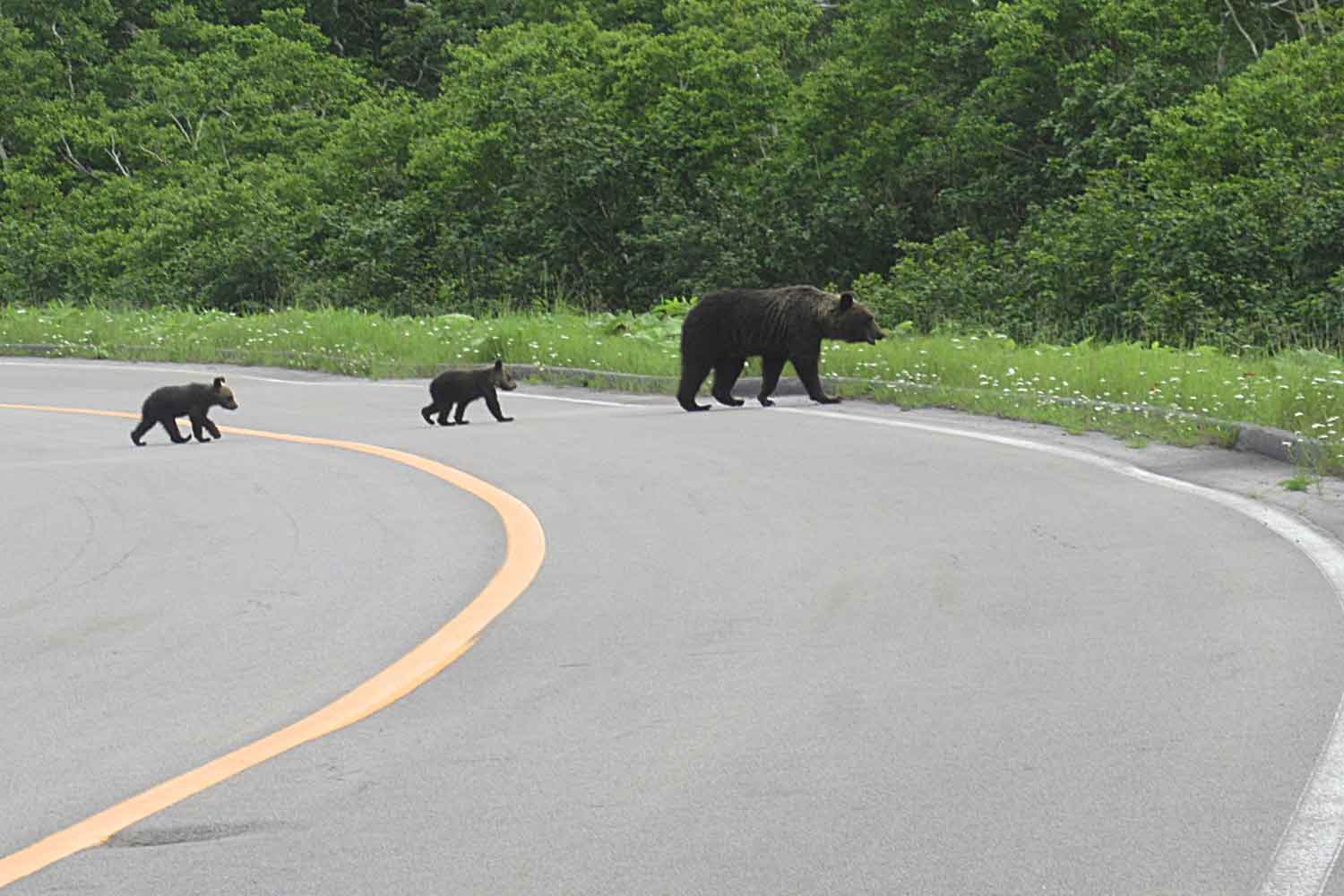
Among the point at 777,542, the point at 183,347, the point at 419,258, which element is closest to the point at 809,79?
the point at 419,258

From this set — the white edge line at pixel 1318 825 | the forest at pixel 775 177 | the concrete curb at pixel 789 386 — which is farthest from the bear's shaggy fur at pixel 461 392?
the white edge line at pixel 1318 825

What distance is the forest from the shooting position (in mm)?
28047

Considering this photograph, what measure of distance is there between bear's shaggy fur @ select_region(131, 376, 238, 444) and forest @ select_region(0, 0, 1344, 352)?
11589 mm

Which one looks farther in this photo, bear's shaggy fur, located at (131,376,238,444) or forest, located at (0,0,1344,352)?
forest, located at (0,0,1344,352)

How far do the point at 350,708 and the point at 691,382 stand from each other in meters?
12.1

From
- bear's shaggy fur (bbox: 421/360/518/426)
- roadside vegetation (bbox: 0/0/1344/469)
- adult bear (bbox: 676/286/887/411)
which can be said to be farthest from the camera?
roadside vegetation (bbox: 0/0/1344/469)

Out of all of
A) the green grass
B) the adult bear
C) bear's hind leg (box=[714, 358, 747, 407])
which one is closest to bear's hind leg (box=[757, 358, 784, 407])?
the adult bear

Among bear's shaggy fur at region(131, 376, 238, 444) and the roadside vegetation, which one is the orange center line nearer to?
the roadside vegetation

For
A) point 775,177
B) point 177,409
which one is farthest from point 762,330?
point 775,177

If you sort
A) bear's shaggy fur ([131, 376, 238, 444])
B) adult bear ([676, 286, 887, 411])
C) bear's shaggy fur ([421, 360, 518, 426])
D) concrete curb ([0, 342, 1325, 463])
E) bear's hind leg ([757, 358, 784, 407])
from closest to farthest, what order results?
1. concrete curb ([0, 342, 1325, 463])
2. bear's shaggy fur ([131, 376, 238, 444])
3. bear's shaggy fur ([421, 360, 518, 426])
4. adult bear ([676, 286, 887, 411])
5. bear's hind leg ([757, 358, 784, 407])

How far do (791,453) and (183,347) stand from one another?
56.4 ft

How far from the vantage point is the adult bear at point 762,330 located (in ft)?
59.5

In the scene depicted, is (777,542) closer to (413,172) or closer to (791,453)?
(791,453)

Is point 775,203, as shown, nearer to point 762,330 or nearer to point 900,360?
point 900,360
